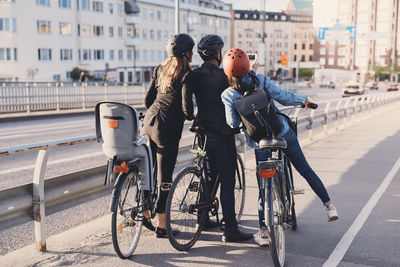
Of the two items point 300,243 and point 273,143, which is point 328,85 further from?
point 273,143

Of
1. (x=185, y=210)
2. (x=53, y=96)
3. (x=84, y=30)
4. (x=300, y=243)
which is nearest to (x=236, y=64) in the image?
(x=185, y=210)

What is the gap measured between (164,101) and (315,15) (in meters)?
31.1

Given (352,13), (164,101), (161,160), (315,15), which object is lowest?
(161,160)

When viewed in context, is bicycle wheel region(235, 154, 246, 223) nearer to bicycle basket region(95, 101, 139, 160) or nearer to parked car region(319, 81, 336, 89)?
bicycle basket region(95, 101, 139, 160)

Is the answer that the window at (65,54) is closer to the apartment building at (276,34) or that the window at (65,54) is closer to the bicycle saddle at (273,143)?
the bicycle saddle at (273,143)

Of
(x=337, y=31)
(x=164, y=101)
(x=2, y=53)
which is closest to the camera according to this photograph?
(x=164, y=101)

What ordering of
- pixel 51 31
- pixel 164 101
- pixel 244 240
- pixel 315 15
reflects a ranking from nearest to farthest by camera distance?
pixel 164 101 < pixel 244 240 < pixel 315 15 < pixel 51 31

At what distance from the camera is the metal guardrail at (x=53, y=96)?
74.7ft

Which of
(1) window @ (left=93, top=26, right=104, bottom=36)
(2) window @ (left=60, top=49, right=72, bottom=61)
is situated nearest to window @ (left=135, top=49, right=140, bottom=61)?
(1) window @ (left=93, top=26, right=104, bottom=36)

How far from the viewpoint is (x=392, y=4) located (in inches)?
4776

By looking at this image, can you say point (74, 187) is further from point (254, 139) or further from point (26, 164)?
point (26, 164)

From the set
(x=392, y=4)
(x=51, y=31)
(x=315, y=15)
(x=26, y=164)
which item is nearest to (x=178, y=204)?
(x=26, y=164)

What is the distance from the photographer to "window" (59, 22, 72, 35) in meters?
57.7

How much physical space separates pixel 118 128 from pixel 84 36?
195ft
